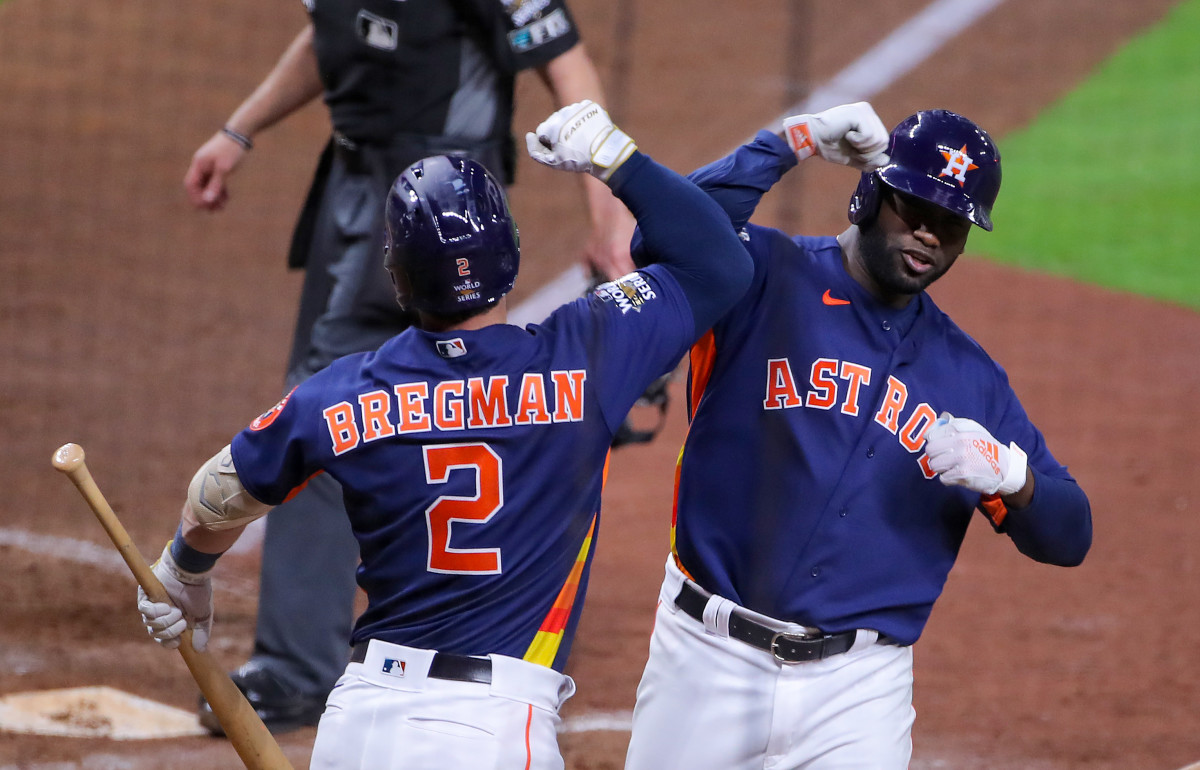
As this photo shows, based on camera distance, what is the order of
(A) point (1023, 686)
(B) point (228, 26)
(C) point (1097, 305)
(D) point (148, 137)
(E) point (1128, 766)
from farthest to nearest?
1. (B) point (228, 26)
2. (D) point (148, 137)
3. (C) point (1097, 305)
4. (A) point (1023, 686)
5. (E) point (1128, 766)

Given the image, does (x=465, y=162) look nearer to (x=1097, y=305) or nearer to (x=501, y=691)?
(x=501, y=691)

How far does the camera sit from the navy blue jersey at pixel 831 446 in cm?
289

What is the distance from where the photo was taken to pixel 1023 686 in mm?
4875

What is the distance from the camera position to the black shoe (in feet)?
12.8

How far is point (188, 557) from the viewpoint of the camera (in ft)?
8.96

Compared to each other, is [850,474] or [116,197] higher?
[850,474]

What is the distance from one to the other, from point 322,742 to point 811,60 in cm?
1104

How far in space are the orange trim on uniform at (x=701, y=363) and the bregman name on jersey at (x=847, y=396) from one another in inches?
6.1

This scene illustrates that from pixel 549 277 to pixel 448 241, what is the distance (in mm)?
6645

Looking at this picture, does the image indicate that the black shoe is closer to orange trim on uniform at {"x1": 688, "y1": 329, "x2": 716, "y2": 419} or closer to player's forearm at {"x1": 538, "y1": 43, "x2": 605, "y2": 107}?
orange trim on uniform at {"x1": 688, "y1": 329, "x2": 716, "y2": 419}

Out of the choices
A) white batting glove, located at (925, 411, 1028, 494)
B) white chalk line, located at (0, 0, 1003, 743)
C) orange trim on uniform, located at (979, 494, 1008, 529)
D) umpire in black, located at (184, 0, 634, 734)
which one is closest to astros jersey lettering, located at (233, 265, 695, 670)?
white batting glove, located at (925, 411, 1028, 494)

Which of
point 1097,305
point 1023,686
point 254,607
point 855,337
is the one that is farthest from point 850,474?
point 1097,305

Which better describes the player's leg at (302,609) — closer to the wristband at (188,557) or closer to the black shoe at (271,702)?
the black shoe at (271,702)

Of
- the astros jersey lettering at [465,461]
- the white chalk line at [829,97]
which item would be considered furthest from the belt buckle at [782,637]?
the white chalk line at [829,97]
